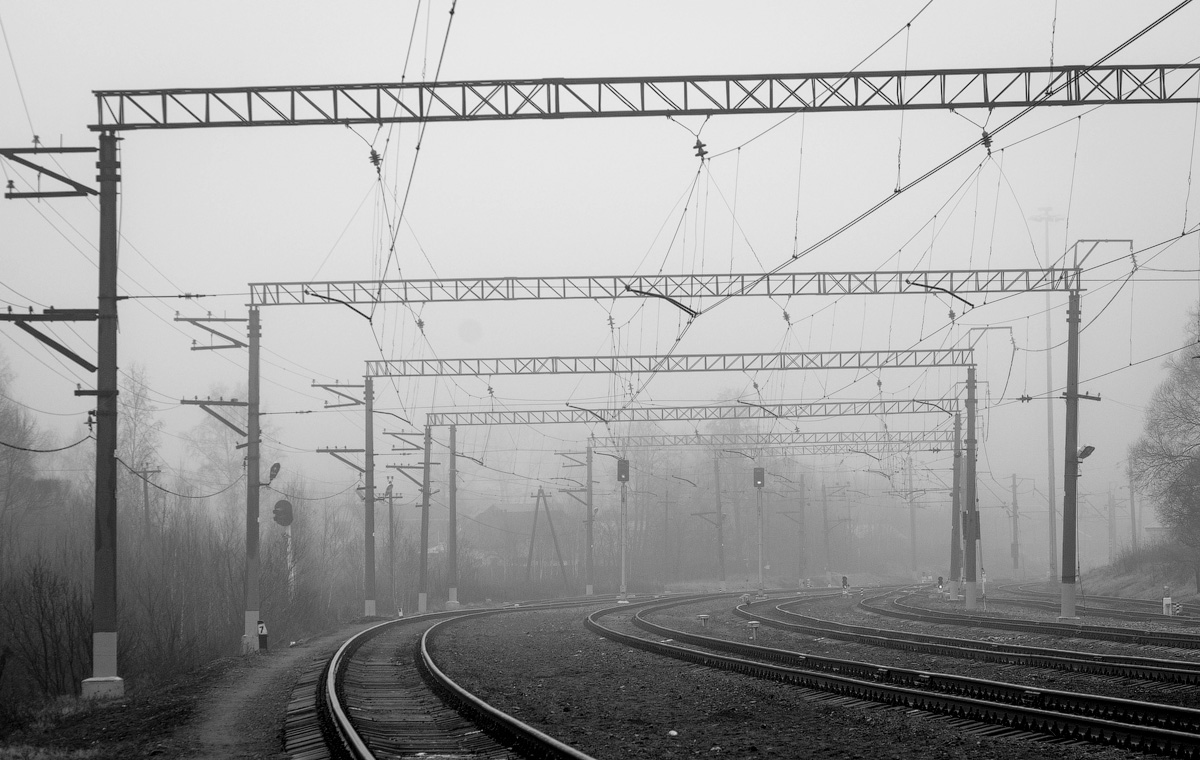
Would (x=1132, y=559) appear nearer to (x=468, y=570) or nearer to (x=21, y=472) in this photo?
(x=468, y=570)

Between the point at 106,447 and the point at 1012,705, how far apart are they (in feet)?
51.2

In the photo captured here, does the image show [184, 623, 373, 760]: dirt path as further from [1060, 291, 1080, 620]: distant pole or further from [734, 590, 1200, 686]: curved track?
[1060, 291, 1080, 620]: distant pole

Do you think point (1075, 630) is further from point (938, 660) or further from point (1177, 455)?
point (1177, 455)

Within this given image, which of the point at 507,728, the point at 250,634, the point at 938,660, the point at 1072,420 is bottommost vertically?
the point at 250,634

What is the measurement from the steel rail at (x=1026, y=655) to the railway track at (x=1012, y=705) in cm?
289

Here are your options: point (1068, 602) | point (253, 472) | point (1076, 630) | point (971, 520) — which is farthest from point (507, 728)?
point (971, 520)

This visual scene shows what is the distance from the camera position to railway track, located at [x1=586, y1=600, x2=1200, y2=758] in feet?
34.4

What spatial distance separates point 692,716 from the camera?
1404 centimetres

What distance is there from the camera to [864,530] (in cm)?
13212

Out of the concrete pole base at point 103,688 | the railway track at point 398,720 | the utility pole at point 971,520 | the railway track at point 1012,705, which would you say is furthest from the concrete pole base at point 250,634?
the utility pole at point 971,520

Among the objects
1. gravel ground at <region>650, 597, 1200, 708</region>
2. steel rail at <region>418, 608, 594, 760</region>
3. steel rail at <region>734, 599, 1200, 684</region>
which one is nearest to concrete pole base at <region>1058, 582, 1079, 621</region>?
gravel ground at <region>650, 597, 1200, 708</region>

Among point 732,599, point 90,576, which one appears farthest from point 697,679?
point 732,599

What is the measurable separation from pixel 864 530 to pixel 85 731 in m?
124

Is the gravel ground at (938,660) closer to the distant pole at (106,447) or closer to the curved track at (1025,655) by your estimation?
the curved track at (1025,655)
